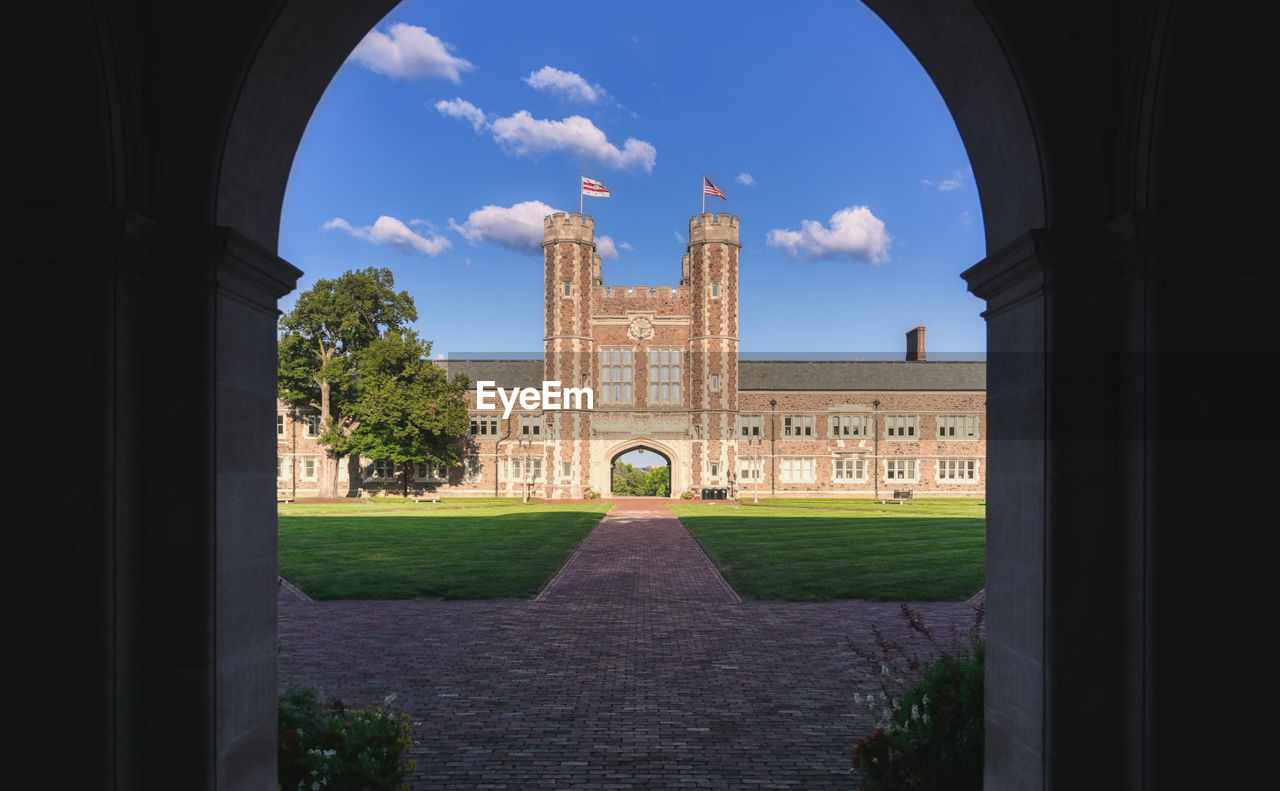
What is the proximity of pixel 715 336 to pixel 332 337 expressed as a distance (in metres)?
25.2

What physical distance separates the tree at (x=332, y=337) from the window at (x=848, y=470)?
32.6 m

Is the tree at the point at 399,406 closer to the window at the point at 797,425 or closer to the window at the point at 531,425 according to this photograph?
the window at the point at 531,425

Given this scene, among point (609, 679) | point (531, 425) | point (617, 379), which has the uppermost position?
point (617, 379)

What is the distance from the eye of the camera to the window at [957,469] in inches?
2224

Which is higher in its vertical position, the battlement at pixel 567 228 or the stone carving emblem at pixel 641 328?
the battlement at pixel 567 228

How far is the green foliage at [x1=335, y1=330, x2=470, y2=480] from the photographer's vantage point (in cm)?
4653

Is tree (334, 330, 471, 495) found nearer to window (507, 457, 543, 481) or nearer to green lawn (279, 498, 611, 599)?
window (507, 457, 543, 481)

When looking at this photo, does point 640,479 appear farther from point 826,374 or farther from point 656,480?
point 826,374

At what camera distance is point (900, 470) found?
185ft

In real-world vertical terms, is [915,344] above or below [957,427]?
above
